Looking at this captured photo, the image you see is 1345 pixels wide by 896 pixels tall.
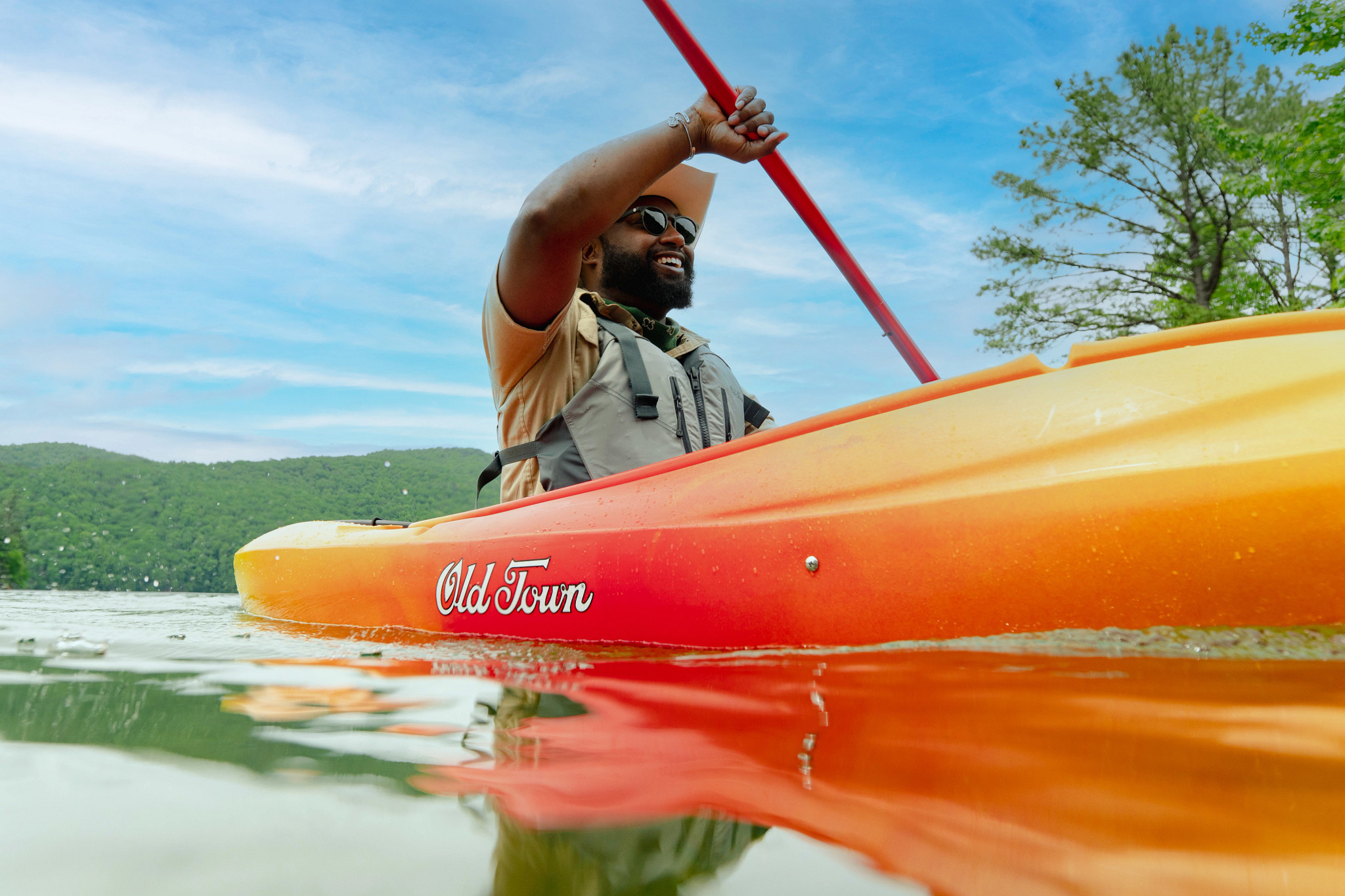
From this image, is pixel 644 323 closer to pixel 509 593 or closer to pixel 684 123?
pixel 684 123

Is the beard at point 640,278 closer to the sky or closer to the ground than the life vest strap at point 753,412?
closer to the sky

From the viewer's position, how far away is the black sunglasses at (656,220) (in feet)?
10.3

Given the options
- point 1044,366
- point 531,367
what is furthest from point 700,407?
point 1044,366

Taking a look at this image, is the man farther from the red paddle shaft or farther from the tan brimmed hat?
the tan brimmed hat

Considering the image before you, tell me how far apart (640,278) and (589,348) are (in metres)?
0.75

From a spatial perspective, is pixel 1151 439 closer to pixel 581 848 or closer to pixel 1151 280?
pixel 581 848

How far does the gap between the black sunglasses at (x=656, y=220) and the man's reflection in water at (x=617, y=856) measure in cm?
285

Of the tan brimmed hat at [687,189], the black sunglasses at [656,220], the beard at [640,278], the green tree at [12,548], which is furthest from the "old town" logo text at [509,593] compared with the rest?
the green tree at [12,548]

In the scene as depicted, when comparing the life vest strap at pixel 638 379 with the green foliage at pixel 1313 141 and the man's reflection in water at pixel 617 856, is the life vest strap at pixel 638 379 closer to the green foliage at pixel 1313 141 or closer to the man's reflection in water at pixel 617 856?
the man's reflection in water at pixel 617 856

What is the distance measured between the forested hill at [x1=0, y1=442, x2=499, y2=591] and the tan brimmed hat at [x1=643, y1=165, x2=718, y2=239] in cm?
1468

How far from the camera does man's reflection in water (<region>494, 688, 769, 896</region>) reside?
1.44 ft

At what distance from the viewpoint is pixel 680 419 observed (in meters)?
2.50

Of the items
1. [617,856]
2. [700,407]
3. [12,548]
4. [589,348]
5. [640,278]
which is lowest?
[12,548]

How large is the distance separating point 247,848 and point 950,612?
46.4 inches
